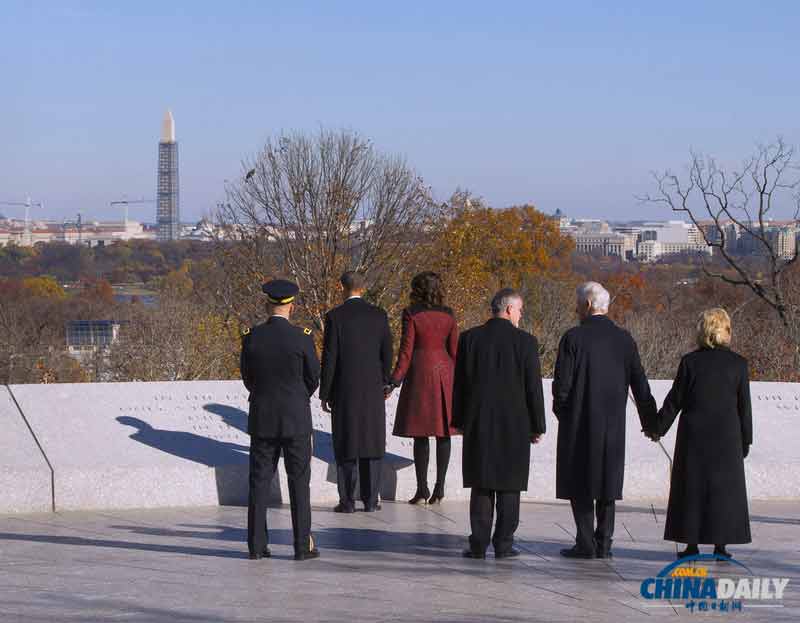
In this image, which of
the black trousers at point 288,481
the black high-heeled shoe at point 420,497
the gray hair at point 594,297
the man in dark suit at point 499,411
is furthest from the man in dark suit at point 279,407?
the black high-heeled shoe at point 420,497

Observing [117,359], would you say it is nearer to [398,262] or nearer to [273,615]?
[398,262]

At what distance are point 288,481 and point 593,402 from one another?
181cm

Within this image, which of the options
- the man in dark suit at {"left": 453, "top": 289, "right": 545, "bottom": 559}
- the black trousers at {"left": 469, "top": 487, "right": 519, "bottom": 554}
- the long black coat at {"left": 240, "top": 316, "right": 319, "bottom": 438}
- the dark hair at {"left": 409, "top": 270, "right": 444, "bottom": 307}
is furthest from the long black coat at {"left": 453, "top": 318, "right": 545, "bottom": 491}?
the dark hair at {"left": 409, "top": 270, "right": 444, "bottom": 307}

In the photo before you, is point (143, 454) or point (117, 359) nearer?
point (143, 454)

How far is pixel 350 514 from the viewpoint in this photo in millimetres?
8570

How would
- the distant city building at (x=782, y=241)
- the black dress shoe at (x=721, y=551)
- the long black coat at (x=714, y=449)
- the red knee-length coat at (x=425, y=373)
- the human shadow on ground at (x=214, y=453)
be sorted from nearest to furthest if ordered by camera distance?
1. the long black coat at (x=714, y=449)
2. the black dress shoe at (x=721, y=551)
3. the red knee-length coat at (x=425, y=373)
4. the human shadow on ground at (x=214, y=453)
5. the distant city building at (x=782, y=241)

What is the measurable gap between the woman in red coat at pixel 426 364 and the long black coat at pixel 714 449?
7.16ft

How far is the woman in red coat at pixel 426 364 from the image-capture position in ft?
27.9

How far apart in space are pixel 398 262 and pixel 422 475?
33.8 metres

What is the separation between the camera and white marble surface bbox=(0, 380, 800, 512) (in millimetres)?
8859

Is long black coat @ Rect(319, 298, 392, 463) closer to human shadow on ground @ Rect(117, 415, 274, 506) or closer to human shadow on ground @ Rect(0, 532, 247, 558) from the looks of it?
human shadow on ground @ Rect(117, 415, 274, 506)

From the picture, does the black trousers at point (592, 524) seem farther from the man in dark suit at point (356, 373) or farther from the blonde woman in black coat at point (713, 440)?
the man in dark suit at point (356, 373)

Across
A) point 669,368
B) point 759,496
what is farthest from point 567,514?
point 669,368

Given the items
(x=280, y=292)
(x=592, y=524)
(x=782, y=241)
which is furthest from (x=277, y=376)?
(x=782, y=241)
